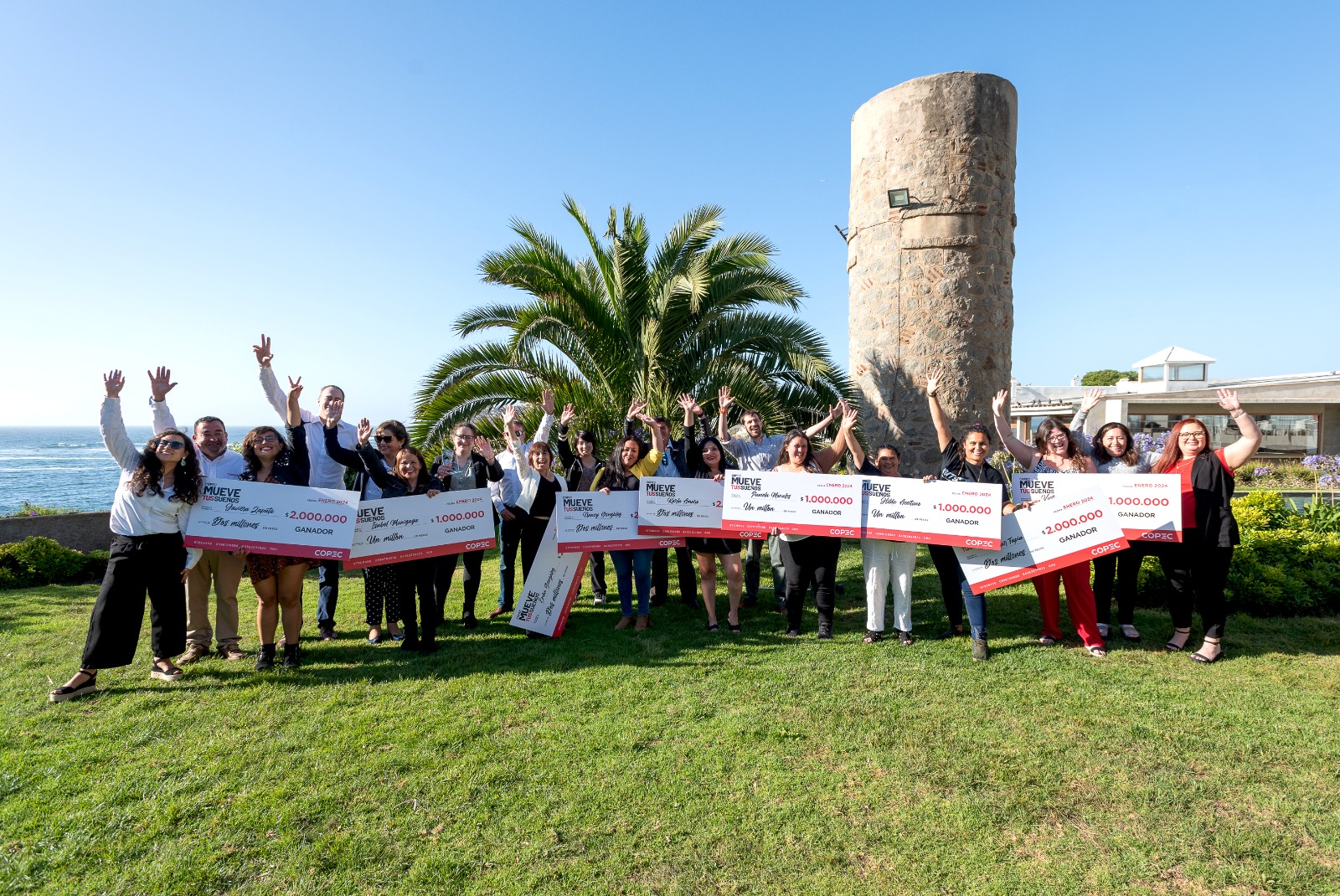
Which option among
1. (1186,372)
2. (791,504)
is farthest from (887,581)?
(1186,372)

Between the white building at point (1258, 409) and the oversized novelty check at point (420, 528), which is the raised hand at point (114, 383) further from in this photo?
the white building at point (1258, 409)

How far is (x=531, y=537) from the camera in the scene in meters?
6.87

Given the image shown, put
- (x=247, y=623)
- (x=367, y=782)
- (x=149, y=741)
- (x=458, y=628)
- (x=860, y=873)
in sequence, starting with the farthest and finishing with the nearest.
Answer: (x=247, y=623)
(x=458, y=628)
(x=149, y=741)
(x=367, y=782)
(x=860, y=873)

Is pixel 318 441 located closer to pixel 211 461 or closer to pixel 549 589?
pixel 211 461

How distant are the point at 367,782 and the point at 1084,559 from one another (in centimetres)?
522

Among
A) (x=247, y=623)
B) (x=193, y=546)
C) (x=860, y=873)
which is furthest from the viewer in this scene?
(x=247, y=623)

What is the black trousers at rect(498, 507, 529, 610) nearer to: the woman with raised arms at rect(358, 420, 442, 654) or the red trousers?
the woman with raised arms at rect(358, 420, 442, 654)

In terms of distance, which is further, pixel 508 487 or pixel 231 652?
pixel 508 487

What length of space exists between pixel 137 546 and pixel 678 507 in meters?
4.13

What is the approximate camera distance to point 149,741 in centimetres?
415

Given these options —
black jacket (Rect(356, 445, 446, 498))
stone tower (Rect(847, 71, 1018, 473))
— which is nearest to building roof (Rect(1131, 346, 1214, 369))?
stone tower (Rect(847, 71, 1018, 473))

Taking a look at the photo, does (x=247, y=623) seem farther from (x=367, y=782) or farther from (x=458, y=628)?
(x=367, y=782)

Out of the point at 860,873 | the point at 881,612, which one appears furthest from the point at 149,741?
the point at 881,612

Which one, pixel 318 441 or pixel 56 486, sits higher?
pixel 318 441
